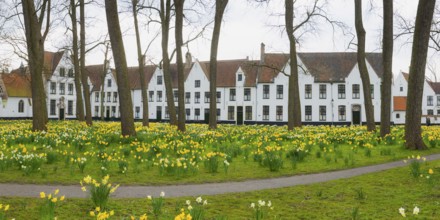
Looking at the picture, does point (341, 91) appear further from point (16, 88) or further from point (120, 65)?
point (16, 88)

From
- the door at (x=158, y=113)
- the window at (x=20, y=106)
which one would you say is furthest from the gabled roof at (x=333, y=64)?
the window at (x=20, y=106)

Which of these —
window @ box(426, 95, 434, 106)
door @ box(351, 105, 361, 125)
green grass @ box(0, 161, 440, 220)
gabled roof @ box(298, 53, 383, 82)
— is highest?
gabled roof @ box(298, 53, 383, 82)

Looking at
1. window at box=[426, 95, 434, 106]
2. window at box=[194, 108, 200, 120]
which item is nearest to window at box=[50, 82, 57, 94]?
window at box=[194, 108, 200, 120]

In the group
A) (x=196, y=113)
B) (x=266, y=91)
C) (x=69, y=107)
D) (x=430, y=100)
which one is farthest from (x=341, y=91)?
(x=69, y=107)

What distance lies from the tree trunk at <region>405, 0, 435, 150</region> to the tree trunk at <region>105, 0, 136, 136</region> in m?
10.0

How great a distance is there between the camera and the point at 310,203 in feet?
19.6

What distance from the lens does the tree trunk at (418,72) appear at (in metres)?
12.7

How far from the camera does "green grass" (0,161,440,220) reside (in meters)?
5.20

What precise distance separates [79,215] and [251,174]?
4509 millimetres

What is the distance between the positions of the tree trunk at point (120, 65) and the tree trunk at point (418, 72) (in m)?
10.0

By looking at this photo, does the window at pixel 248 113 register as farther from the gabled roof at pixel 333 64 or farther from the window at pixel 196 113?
the gabled roof at pixel 333 64

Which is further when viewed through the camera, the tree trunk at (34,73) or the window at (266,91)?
the window at (266,91)

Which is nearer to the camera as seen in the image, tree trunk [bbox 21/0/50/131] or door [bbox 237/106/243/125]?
tree trunk [bbox 21/0/50/131]

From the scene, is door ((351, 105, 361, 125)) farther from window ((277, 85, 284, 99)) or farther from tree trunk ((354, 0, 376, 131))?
tree trunk ((354, 0, 376, 131))
